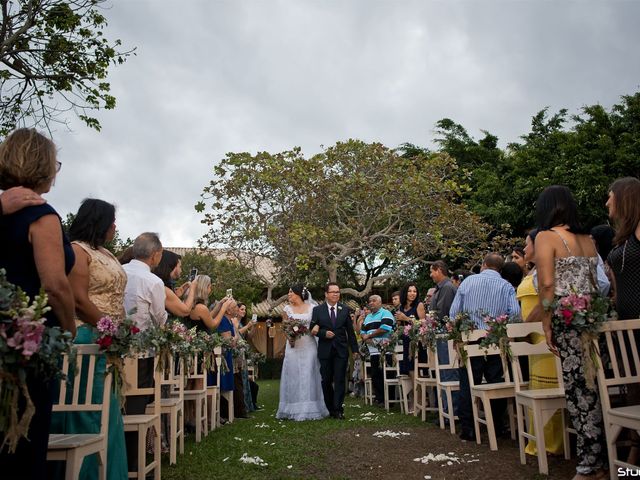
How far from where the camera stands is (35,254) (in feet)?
8.69

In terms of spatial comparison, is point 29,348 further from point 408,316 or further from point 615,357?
point 408,316

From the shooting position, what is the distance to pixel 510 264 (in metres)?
7.39

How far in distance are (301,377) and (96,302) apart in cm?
622

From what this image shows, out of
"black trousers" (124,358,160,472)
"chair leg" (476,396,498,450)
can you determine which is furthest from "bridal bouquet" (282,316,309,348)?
"chair leg" (476,396,498,450)

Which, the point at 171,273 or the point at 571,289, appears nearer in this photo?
the point at 571,289

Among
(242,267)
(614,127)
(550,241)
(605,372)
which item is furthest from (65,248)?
(614,127)

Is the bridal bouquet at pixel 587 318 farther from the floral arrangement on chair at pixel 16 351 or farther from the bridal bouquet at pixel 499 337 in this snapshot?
the floral arrangement on chair at pixel 16 351

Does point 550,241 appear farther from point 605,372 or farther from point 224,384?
point 224,384

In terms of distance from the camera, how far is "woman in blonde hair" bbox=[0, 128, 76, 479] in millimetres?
2539

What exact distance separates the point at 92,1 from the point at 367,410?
9.12 meters

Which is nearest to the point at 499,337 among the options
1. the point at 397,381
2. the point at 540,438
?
the point at 540,438

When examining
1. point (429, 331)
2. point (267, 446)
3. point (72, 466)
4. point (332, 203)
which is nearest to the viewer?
point (72, 466)

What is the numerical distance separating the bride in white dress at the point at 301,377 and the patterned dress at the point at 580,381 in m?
6.16

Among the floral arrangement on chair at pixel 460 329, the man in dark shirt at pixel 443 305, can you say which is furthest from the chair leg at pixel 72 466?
the man in dark shirt at pixel 443 305
